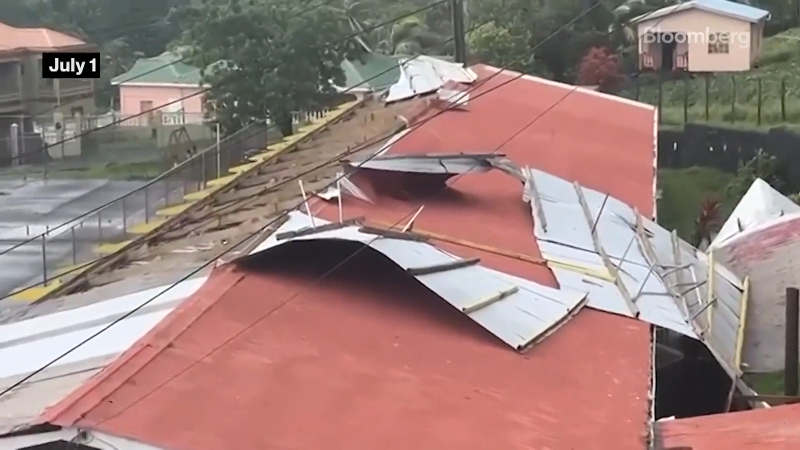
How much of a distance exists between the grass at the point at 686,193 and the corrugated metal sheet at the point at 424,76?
2.30 m

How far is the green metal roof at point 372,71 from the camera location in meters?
8.02

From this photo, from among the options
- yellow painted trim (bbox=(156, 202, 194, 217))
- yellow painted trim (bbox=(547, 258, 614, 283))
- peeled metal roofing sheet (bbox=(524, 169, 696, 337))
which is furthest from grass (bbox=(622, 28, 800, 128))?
yellow painted trim (bbox=(547, 258, 614, 283))

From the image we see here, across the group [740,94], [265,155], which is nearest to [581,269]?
[265,155]

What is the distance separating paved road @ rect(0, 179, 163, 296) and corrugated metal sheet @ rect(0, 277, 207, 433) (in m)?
3.25

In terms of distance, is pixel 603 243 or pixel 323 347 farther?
pixel 603 243

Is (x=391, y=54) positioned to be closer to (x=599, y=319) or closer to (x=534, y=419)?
(x=599, y=319)

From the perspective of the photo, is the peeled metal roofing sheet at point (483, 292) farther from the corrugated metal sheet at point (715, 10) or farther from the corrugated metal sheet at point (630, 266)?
the corrugated metal sheet at point (715, 10)

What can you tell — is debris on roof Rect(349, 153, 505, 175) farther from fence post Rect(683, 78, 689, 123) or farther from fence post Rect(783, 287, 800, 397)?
fence post Rect(683, 78, 689, 123)

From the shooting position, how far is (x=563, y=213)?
15.4ft

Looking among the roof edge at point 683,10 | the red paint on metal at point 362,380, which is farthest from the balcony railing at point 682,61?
the red paint on metal at point 362,380

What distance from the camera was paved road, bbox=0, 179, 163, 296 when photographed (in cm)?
694

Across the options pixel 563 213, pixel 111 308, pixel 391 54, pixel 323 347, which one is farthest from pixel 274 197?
pixel 391 54

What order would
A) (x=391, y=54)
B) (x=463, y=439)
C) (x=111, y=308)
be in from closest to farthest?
(x=463, y=439), (x=111, y=308), (x=391, y=54)

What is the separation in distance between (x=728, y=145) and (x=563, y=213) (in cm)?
629
